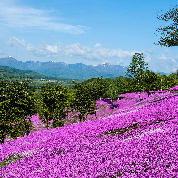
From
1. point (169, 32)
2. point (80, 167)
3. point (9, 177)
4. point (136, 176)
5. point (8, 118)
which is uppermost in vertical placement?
point (169, 32)

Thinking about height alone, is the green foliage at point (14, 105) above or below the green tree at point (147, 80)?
below

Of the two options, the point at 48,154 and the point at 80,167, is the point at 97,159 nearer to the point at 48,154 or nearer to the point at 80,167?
the point at 80,167

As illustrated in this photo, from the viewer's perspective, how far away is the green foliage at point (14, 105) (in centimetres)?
2873

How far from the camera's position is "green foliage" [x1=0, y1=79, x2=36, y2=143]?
94.3ft

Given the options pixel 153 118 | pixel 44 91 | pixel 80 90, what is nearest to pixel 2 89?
pixel 44 91

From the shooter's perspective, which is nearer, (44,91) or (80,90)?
(44,91)

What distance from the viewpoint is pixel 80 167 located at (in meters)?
6.46

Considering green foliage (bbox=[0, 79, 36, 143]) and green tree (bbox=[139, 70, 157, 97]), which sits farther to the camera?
green tree (bbox=[139, 70, 157, 97])

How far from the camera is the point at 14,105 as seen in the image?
3120cm

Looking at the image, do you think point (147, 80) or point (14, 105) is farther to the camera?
point (147, 80)

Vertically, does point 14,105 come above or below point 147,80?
below

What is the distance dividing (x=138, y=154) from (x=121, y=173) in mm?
1225

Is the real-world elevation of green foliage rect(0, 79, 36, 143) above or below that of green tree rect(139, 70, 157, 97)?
below

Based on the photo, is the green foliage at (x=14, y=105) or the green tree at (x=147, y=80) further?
the green tree at (x=147, y=80)
